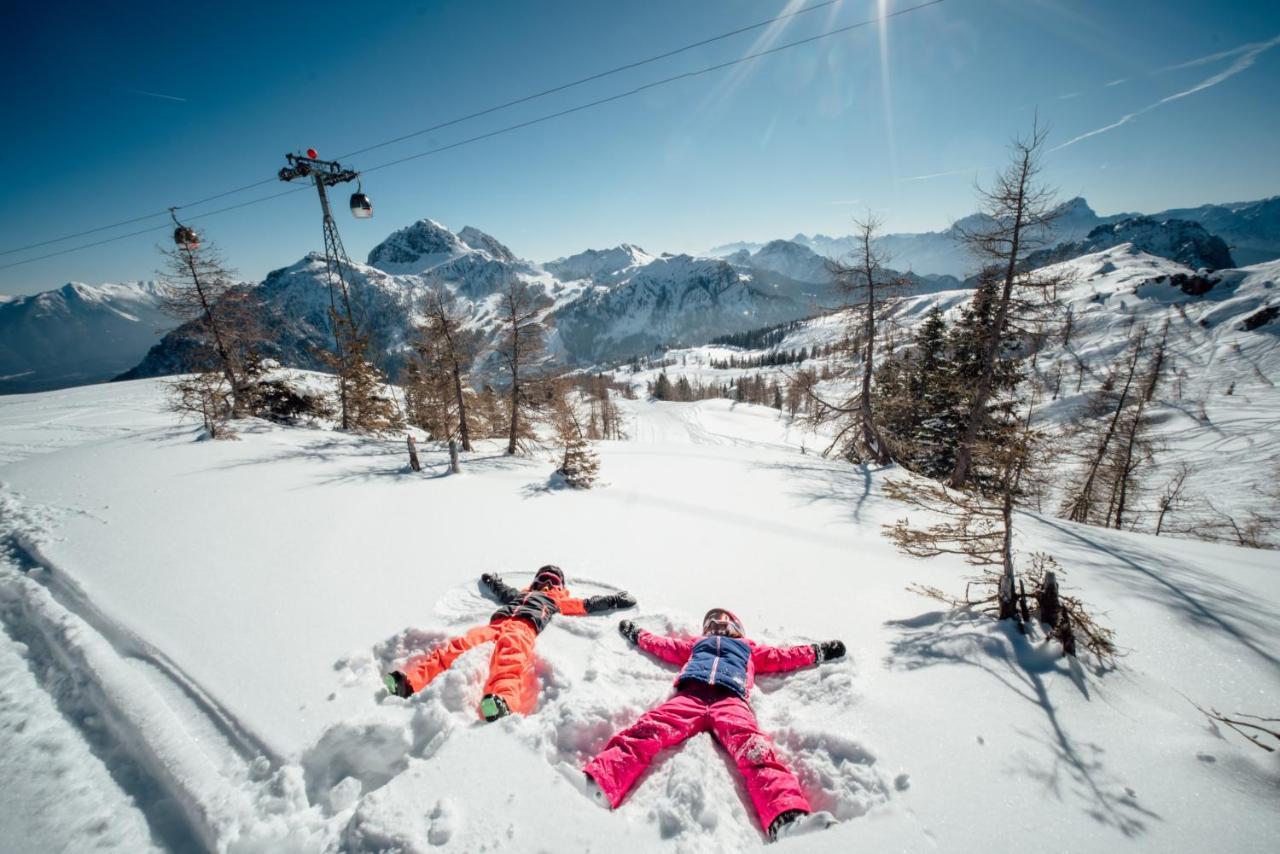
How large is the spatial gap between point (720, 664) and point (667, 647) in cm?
73

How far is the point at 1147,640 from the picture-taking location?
174 inches

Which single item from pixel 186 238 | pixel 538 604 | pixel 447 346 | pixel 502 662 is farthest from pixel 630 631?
pixel 186 238

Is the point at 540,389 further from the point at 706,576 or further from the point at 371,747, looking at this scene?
the point at 371,747

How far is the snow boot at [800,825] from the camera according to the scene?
2.80m

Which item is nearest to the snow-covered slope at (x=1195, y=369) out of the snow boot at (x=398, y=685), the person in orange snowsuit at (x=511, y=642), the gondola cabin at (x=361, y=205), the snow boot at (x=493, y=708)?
the person in orange snowsuit at (x=511, y=642)

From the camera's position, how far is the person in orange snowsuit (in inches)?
151

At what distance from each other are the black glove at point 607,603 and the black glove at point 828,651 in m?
2.23

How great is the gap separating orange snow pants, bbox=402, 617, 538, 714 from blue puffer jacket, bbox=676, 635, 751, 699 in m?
1.44

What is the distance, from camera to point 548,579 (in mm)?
5680

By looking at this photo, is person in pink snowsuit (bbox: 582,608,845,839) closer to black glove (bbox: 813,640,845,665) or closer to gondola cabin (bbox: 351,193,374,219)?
black glove (bbox: 813,640,845,665)

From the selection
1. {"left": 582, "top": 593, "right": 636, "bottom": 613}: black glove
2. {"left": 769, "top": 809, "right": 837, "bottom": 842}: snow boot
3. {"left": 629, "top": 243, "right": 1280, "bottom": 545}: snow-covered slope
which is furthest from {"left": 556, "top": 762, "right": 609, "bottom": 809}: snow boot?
{"left": 629, "top": 243, "right": 1280, "bottom": 545}: snow-covered slope

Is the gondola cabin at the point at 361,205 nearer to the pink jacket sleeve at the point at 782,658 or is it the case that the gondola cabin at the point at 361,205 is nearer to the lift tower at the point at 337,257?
the lift tower at the point at 337,257

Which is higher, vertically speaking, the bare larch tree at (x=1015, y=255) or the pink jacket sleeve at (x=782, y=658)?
the bare larch tree at (x=1015, y=255)

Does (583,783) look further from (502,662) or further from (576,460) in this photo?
(576,460)
